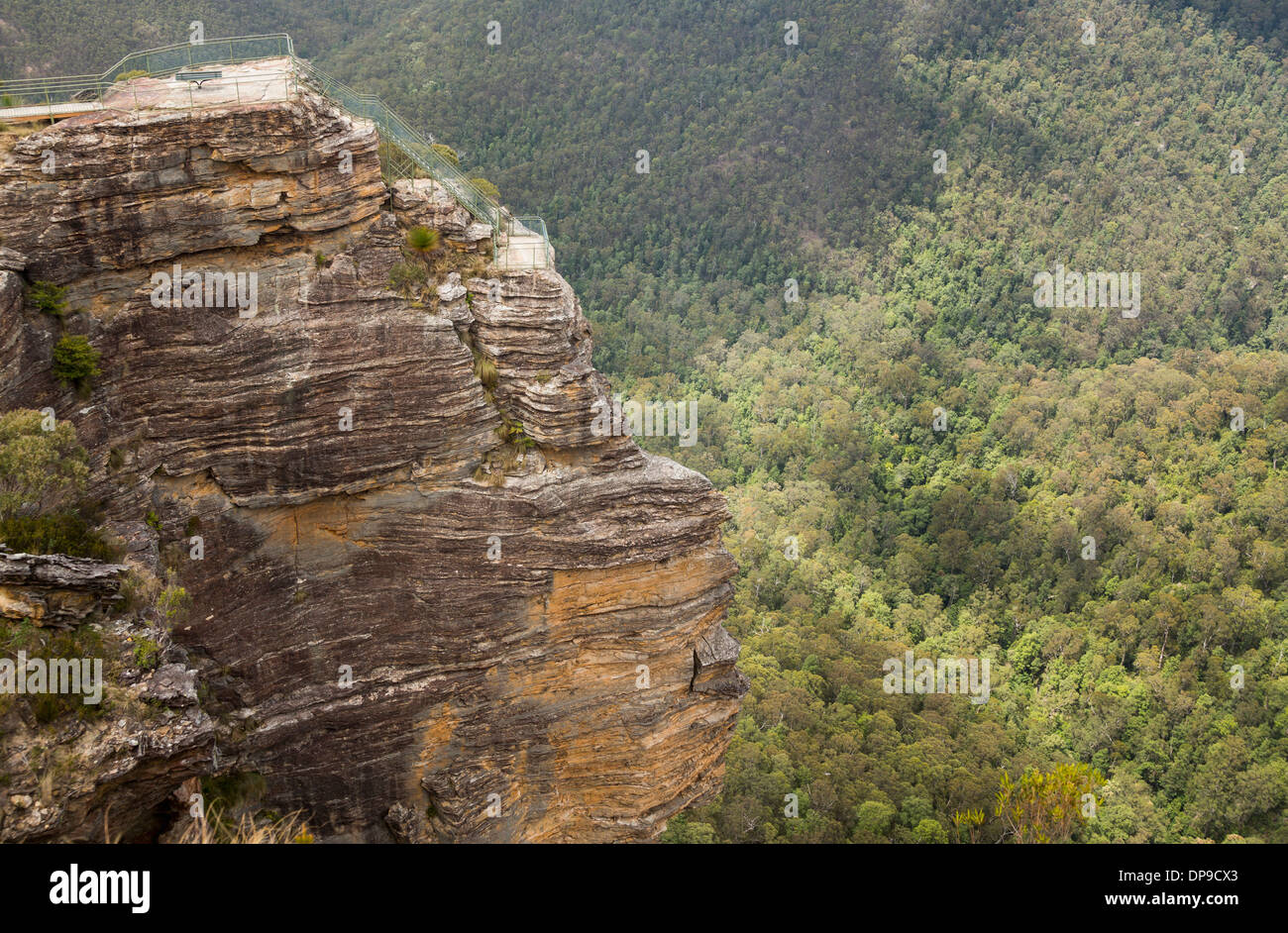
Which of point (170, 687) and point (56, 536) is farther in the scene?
point (56, 536)

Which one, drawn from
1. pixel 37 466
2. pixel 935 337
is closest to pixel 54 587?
pixel 37 466

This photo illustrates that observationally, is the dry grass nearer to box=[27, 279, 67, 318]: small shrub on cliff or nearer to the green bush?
the green bush

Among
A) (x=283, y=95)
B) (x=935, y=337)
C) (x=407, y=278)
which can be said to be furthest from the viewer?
(x=935, y=337)

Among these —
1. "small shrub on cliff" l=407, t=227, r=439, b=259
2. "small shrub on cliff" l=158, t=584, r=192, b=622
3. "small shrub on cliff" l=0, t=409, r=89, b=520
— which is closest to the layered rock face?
"small shrub on cliff" l=407, t=227, r=439, b=259

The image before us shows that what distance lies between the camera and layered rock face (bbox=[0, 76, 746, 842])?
24047 millimetres

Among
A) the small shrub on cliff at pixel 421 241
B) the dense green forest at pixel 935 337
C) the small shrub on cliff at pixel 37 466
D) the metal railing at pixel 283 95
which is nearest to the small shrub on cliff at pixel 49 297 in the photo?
the small shrub on cliff at pixel 37 466

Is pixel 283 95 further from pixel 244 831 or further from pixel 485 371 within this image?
pixel 244 831

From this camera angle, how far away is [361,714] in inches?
1073

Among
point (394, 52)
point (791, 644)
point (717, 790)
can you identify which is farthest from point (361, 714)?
point (394, 52)

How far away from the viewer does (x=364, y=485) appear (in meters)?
26.5

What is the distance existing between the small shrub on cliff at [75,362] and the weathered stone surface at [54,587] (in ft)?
17.6

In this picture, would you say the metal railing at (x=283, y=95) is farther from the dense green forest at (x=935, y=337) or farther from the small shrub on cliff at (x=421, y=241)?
the dense green forest at (x=935, y=337)

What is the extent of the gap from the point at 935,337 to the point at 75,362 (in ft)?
303

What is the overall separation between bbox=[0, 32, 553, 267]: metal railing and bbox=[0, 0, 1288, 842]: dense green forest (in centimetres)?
2772
